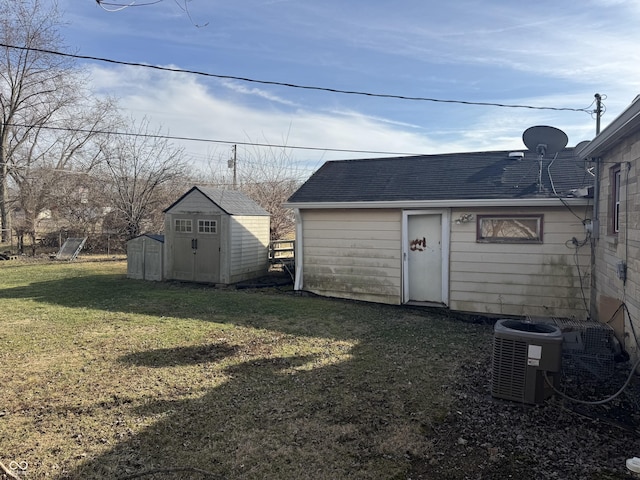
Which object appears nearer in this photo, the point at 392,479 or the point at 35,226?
the point at 392,479

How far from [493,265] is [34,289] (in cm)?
982

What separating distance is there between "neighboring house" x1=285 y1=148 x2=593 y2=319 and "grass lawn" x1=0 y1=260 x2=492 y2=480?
90 cm

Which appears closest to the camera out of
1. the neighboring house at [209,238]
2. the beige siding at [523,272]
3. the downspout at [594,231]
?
the downspout at [594,231]

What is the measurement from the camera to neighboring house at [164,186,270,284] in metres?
10.6

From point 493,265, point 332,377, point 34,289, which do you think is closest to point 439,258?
point 493,265

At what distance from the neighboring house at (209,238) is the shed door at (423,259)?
4479mm

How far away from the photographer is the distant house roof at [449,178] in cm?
745

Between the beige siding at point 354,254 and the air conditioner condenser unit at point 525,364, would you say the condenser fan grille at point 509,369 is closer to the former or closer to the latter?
the air conditioner condenser unit at point 525,364

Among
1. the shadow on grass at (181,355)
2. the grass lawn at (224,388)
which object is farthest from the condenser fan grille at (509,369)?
the shadow on grass at (181,355)

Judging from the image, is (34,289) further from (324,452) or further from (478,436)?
(478,436)

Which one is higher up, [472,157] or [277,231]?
[472,157]

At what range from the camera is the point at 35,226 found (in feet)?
58.8

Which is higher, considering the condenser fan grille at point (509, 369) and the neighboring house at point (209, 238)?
the neighboring house at point (209, 238)

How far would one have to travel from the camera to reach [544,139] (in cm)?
805
